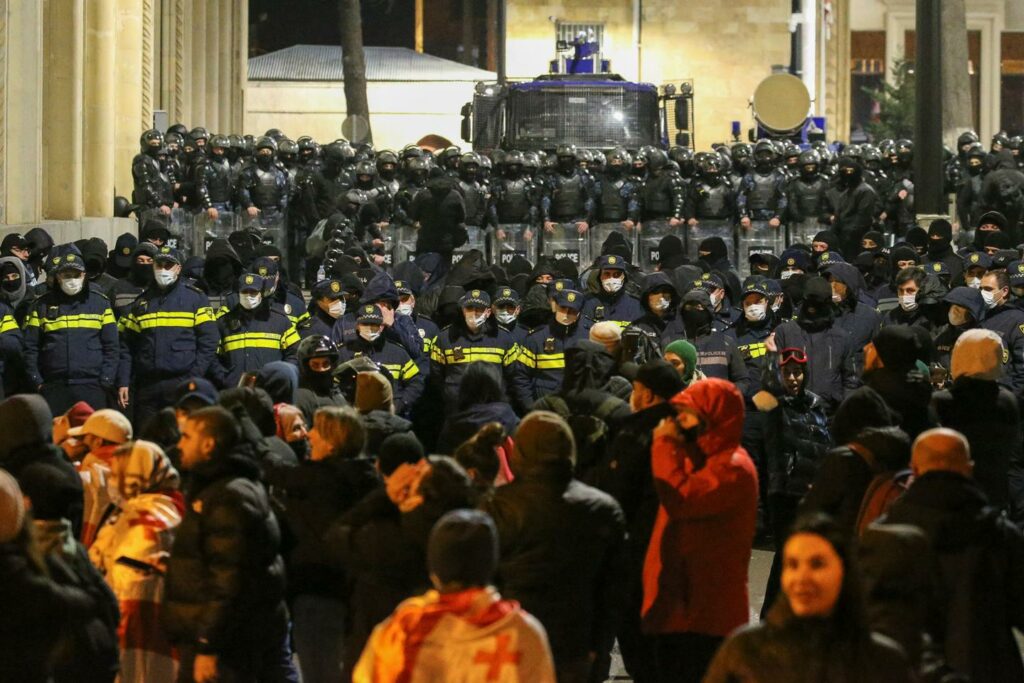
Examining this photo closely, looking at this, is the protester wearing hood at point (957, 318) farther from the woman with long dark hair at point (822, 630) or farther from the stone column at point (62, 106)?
the stone column at point (62, 106)

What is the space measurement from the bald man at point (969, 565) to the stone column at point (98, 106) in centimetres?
2125

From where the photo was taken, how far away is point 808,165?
24.7m

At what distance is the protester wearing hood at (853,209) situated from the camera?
2327 centimetres

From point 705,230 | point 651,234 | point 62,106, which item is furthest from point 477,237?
point 62,106

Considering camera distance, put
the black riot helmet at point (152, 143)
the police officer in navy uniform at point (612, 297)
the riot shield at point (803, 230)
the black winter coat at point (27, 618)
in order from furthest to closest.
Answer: the black riot helmet at point (152, 143) → the riot shield at point (803, 230) → the police officer in navy uniform at point (612, 297) → the black winter coat at point (27, 618)

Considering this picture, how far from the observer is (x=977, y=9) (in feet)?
220

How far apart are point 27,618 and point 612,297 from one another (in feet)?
32.2

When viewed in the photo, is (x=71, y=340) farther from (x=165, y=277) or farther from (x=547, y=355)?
(x=547, y=355)

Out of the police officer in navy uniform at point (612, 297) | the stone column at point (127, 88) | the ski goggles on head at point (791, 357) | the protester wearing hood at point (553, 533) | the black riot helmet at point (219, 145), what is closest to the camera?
the protester wearing hood at point (553, 533)

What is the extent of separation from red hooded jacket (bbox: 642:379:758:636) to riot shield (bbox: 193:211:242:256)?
18733 millimetres

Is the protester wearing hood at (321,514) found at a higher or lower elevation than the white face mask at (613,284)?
lower

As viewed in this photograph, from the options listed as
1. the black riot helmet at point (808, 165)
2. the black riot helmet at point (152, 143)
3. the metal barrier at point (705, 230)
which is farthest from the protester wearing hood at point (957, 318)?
the black riot helmet at point (152, 143)

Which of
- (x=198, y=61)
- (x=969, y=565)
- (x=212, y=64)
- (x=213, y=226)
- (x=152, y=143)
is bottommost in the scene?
(x=969, y=565)

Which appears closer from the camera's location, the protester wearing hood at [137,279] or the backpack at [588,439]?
the backpack at [588,439]
